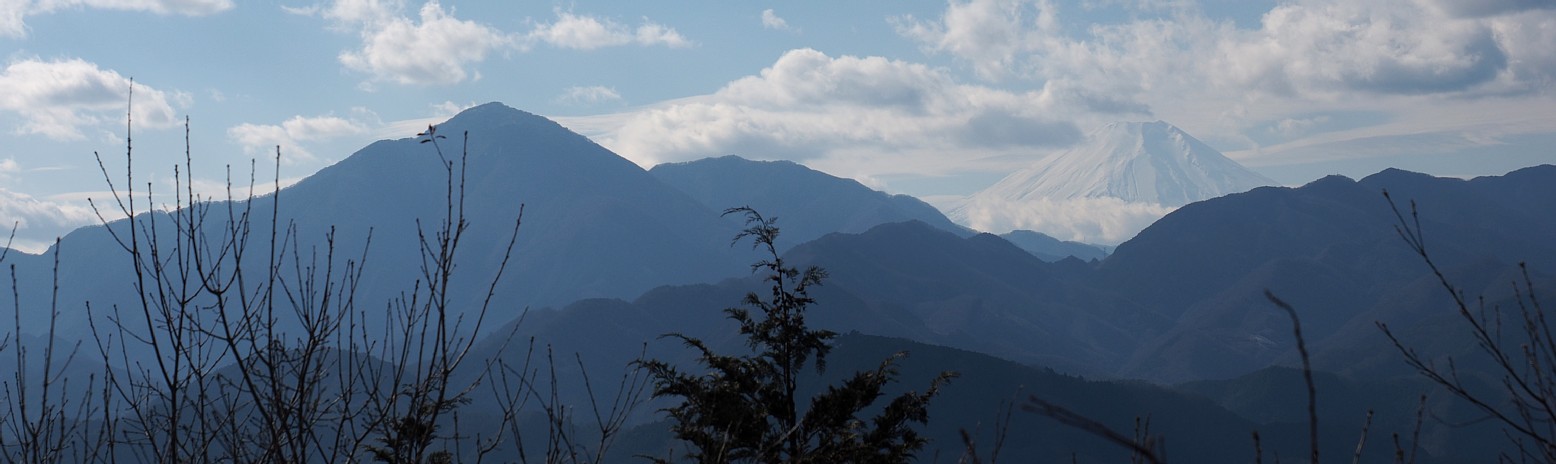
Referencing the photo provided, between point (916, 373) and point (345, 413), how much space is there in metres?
145

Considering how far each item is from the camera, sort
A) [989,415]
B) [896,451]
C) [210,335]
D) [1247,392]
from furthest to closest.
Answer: [1247,392], [989,415], [896,451], [210,335]

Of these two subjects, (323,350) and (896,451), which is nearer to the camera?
(323,350)

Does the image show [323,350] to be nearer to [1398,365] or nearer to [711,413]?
[711,413]

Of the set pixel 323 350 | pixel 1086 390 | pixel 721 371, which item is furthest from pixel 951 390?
pixel 323 350

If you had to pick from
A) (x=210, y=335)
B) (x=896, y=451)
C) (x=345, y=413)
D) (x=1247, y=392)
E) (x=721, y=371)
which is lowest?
(x=1247, y=392)

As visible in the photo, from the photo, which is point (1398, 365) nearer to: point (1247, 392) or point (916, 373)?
point (1247, 392)

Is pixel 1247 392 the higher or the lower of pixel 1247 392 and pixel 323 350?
the lower

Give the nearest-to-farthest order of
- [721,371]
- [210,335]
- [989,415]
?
1. [210,335]
2. [721,371]
3. [989,415]

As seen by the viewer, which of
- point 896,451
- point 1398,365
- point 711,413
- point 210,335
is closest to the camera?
point 210,335

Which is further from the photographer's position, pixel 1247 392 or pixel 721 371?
pixel 1247 392

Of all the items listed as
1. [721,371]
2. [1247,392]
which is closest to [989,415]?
[1247,392]

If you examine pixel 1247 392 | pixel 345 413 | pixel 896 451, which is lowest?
pixel 1247 392

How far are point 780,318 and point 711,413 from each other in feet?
6.62

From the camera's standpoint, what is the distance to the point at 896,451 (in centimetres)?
1294
